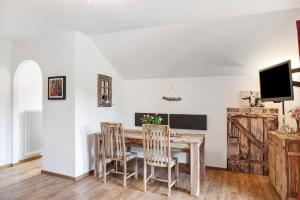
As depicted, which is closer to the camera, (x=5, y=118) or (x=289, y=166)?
(x=289, y=166)

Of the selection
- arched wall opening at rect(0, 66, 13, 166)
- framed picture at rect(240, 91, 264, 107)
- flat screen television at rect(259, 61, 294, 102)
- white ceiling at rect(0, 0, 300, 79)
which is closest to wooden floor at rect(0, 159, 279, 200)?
arched wall opening at rect(0, 66, 13, 166)

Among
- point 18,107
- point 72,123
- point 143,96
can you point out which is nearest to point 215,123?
point 143,96

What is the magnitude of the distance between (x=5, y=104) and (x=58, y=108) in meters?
1.33

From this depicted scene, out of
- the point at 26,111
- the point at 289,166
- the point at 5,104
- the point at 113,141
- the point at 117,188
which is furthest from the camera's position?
the point at 26,111

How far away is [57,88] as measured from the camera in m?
3.58

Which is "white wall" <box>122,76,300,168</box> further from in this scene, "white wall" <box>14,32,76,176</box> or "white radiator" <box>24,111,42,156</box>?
"white radiator" <box>24,111,42,156</box>

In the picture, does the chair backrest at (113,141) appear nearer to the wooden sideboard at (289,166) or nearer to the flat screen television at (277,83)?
the wooden sideboard at (289,166)

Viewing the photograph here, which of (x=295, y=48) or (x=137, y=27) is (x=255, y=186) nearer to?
(x=295, y=48)

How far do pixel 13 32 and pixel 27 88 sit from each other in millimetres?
1383

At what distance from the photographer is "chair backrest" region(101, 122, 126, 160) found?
127 inches

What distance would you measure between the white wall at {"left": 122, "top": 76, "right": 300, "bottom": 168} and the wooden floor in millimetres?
598

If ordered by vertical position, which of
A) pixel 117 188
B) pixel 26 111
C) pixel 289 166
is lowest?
pixel 117 188

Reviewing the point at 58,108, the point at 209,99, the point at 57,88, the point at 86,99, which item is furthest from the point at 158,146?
the point at 57,88

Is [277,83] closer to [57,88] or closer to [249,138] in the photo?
[249,138]
